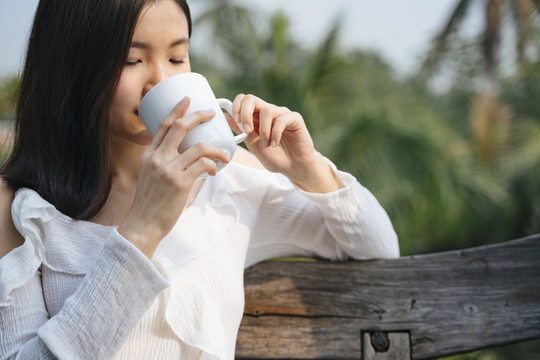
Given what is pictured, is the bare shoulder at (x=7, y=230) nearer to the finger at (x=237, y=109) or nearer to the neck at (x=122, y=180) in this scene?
the neck at (x=122, y=180)

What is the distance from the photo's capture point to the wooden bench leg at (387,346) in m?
1.41

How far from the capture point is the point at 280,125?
116 centimetres

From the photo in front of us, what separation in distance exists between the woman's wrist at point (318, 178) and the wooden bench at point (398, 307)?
24 centimetres

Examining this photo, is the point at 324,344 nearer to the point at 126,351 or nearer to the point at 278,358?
the point at 278,358

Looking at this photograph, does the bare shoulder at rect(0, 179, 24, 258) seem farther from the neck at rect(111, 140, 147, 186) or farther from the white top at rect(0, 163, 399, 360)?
the neck at rect(111, 140, 147, 186)

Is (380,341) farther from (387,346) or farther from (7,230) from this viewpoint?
(7,230)

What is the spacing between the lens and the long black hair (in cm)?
113

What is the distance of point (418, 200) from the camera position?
6859 millimetres

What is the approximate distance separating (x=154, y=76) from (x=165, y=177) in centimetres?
28

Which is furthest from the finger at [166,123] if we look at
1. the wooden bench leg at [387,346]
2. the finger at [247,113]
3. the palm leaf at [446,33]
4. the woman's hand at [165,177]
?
the palm leaf at [446,33]

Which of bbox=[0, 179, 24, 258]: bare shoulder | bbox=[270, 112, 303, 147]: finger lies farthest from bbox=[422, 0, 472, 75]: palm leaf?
bbox=[0, 179, 24, 258]: bare shoulder

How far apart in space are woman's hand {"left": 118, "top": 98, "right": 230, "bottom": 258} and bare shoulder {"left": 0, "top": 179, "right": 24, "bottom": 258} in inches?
10.9

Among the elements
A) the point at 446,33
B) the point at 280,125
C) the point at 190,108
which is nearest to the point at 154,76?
the point at 190,108

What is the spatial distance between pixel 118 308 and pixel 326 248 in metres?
0.62
